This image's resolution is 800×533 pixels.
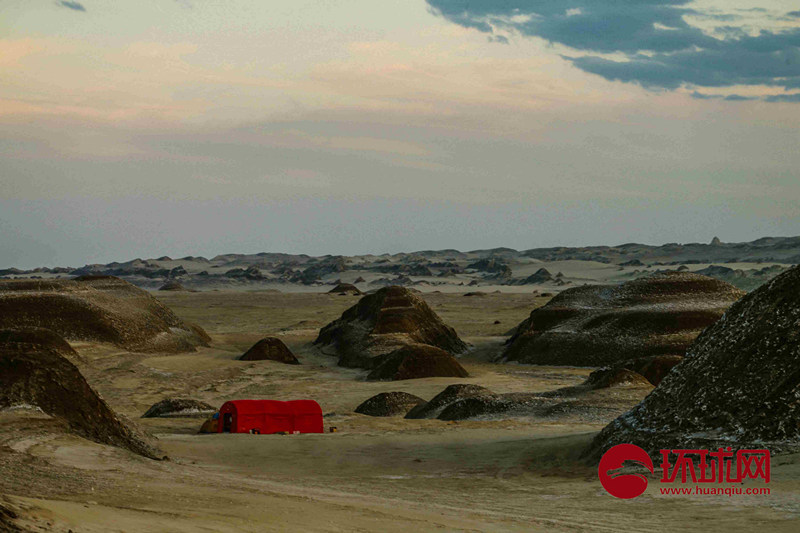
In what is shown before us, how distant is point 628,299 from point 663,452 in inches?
1272

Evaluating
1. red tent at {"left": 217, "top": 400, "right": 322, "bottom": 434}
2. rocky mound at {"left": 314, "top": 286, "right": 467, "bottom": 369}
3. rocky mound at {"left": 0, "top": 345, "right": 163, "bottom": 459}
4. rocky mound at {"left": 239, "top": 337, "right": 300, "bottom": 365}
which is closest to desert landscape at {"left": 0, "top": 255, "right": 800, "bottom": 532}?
rocky mound at {"left": 0, "top": 345, "right": 163, "bottom": 459}

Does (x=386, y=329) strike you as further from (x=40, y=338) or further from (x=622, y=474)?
(x=622, y=474)

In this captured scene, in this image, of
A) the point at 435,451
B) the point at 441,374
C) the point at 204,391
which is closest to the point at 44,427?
the point at 435,451

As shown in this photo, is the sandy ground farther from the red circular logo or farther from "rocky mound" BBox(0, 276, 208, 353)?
"rocky mound" BBox(0, 276, 208, 353)

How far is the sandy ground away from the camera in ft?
28.1

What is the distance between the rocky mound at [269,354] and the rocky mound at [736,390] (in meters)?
25.1

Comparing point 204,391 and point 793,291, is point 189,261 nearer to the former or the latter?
point 204,391

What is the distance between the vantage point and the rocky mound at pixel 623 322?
38.7 meters

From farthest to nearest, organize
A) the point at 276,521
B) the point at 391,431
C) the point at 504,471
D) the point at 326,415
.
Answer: the point at 326,415 < the point at 391,431 < the point at 504,471 < the point at 276,521

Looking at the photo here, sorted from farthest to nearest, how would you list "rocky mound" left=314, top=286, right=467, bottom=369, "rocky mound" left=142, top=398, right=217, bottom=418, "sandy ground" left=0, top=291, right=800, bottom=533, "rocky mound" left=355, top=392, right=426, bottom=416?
"rocky mound" left=314, top=286, right=467, bottom=369 < "rocky mound" left=355, top=392, right=426, bottom=416 < "rocky mound" left=142, top=398, right=217, bottom=418 < "sandy ground" left=0, top=291, right=800, bottom=533

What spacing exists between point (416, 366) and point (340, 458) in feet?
55.9

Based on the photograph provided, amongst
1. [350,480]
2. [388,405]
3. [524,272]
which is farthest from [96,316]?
[524,272]

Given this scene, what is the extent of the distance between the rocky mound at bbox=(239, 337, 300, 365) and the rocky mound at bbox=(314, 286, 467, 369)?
7.77 feet

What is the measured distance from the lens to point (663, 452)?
1368 centimetres
